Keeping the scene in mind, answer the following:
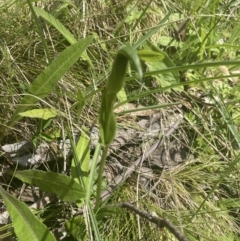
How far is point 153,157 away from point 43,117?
37cm

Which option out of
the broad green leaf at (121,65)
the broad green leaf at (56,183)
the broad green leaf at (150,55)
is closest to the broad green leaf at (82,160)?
the broad green leaf at (56,183)

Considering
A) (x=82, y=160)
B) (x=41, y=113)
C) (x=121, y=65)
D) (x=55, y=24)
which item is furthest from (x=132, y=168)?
(x=121, y=65)

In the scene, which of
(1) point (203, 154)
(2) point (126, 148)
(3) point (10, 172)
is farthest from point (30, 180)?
(1) point (203, 154)

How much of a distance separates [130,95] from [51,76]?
0.97ft

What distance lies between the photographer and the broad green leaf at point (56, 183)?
101 cm

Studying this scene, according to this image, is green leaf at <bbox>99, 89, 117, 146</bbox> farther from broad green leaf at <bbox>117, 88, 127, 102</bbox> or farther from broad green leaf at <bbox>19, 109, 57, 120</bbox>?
broad green leaf at <bbox>117, 88, 127, 102</bbox>

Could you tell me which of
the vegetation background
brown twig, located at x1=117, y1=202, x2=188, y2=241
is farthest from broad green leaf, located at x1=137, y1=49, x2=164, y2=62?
brown twig, located at x1=117, y1=202, x2=188, y2=241

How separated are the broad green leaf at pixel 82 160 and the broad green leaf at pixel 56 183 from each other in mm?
31

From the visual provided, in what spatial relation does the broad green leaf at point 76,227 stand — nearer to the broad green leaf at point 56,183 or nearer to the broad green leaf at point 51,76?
the broad green leaf at point 56,183

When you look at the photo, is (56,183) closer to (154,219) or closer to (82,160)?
(82,160)

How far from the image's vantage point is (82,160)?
3.57 feet

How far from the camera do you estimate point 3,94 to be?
1.16 m

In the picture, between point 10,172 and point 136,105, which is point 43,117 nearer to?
point 10,172

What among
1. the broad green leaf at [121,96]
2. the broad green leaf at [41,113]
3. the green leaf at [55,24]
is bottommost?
the broad green leaf at [121,96]
